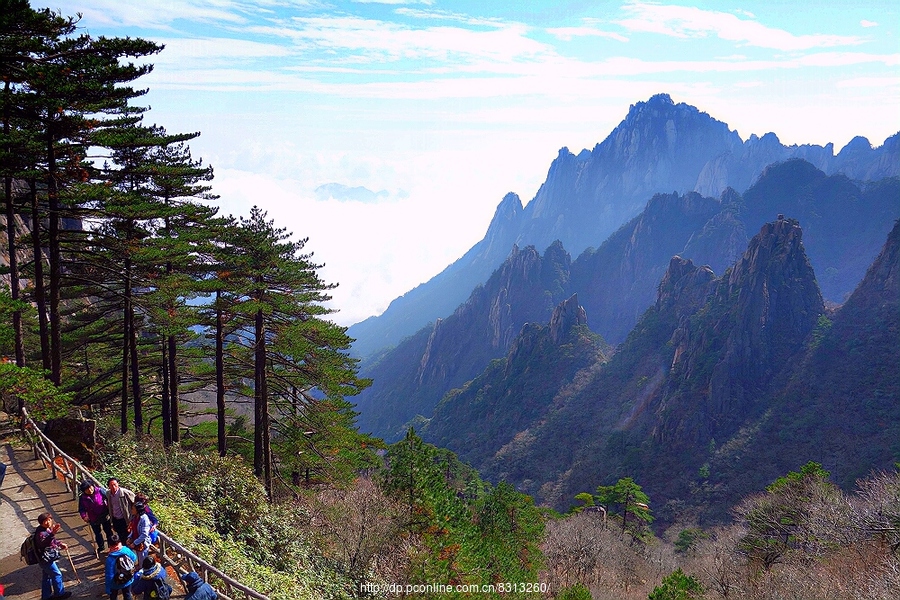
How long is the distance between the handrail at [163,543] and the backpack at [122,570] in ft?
4.16

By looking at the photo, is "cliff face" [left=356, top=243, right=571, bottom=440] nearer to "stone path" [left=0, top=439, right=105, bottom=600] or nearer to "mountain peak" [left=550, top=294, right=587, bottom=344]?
"mountain peak" [left=550, top=294, right=587, bottom=344]

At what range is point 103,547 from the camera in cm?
1343

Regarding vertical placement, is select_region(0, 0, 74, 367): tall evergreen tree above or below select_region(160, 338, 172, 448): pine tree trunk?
above

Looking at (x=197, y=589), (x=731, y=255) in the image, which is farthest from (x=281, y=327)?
Result: (x=731, y=255)

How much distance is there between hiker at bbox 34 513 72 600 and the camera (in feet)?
36.5

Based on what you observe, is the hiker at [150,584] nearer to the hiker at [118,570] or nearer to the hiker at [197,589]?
the hiker at [118,570]

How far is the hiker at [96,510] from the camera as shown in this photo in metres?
13.0

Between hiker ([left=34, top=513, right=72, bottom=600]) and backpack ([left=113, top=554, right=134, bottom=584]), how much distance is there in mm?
1632

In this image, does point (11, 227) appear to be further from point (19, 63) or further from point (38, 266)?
point (19, 63)

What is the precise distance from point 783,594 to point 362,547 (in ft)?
63.4

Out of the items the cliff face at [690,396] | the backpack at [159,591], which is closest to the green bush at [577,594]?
the backpack at [159,591]

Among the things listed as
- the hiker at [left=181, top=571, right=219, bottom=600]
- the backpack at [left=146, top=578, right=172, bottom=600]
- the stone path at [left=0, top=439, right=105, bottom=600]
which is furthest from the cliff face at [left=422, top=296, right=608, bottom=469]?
the hiker at [left=181, top=571, right=219, bottom=600]

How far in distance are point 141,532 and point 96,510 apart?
238cm

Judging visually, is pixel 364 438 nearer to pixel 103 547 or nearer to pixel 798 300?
pixel 103 547
